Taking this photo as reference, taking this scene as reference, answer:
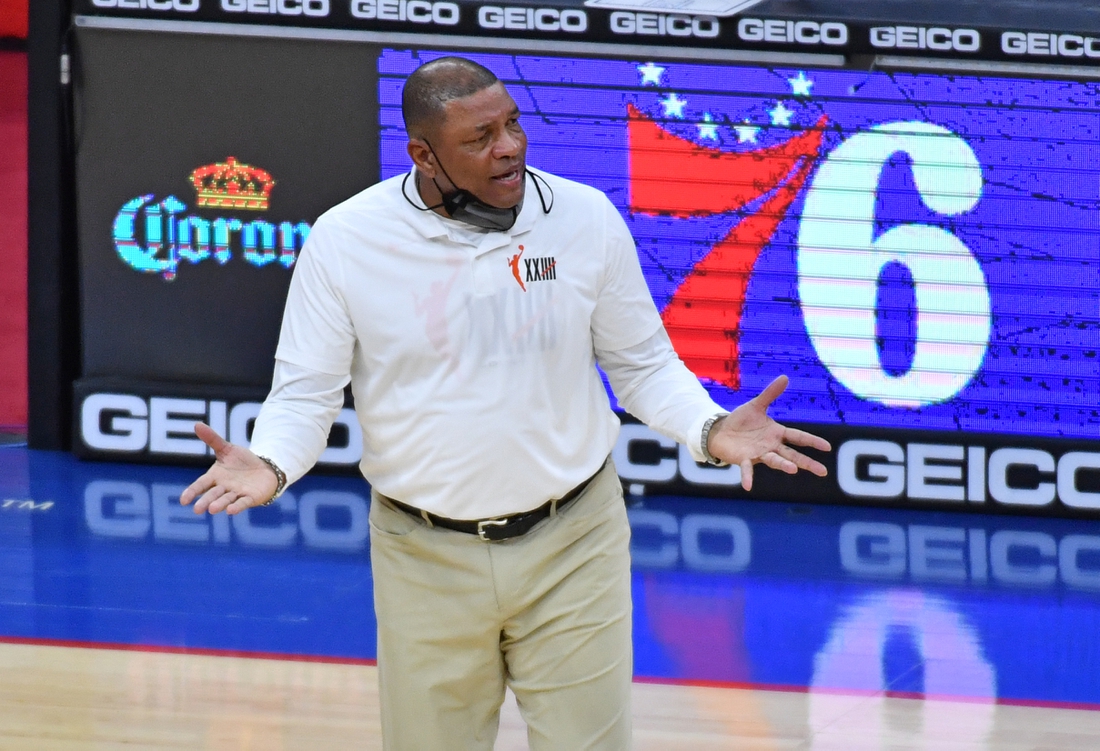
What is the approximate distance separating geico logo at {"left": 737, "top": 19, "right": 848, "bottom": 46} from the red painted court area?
3695 mm

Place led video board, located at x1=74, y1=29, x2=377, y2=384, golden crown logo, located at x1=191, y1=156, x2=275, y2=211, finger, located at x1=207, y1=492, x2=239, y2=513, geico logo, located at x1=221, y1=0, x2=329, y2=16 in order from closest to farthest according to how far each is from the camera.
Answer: finger, located at x1=207, y1=492, x2=239, y2=513
geico logo, located at x1=221, y1=0, x2=329, y2=16
led video board, located at x1=74, y1=29, x2=377, y2=384
golden crown logo, located at x1=191, y1=156, x2=275, y2=211

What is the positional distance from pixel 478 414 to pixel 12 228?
5687mm

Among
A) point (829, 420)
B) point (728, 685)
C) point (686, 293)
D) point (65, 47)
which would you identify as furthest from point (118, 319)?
point (728, 685)

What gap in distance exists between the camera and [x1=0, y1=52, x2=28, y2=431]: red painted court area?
7.64 metres

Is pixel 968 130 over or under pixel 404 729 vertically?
over

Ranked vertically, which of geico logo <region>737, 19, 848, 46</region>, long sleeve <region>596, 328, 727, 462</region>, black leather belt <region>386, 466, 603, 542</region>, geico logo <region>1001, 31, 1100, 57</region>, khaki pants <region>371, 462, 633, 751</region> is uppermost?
geico logo <region>737, 19, 848, 46</region>

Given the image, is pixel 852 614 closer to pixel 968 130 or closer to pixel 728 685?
pixel 728 685

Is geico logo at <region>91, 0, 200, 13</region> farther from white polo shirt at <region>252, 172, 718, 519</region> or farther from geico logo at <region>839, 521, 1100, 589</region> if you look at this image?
white polo shirt at <region>252, 172, 718, 519</region>

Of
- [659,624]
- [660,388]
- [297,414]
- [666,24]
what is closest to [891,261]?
[666,24]

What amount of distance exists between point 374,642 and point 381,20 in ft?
8.98

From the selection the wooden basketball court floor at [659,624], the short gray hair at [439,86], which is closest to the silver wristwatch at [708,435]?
the short gray hair at [439,86]

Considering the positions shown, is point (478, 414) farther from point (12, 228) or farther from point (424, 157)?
point (12, 228)

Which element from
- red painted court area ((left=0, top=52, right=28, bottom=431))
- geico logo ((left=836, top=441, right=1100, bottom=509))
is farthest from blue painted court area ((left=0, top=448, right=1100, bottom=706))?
red painted court area ((left=0, top=52, right=28, bottom=431))

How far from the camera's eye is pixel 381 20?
6305 millimetres
